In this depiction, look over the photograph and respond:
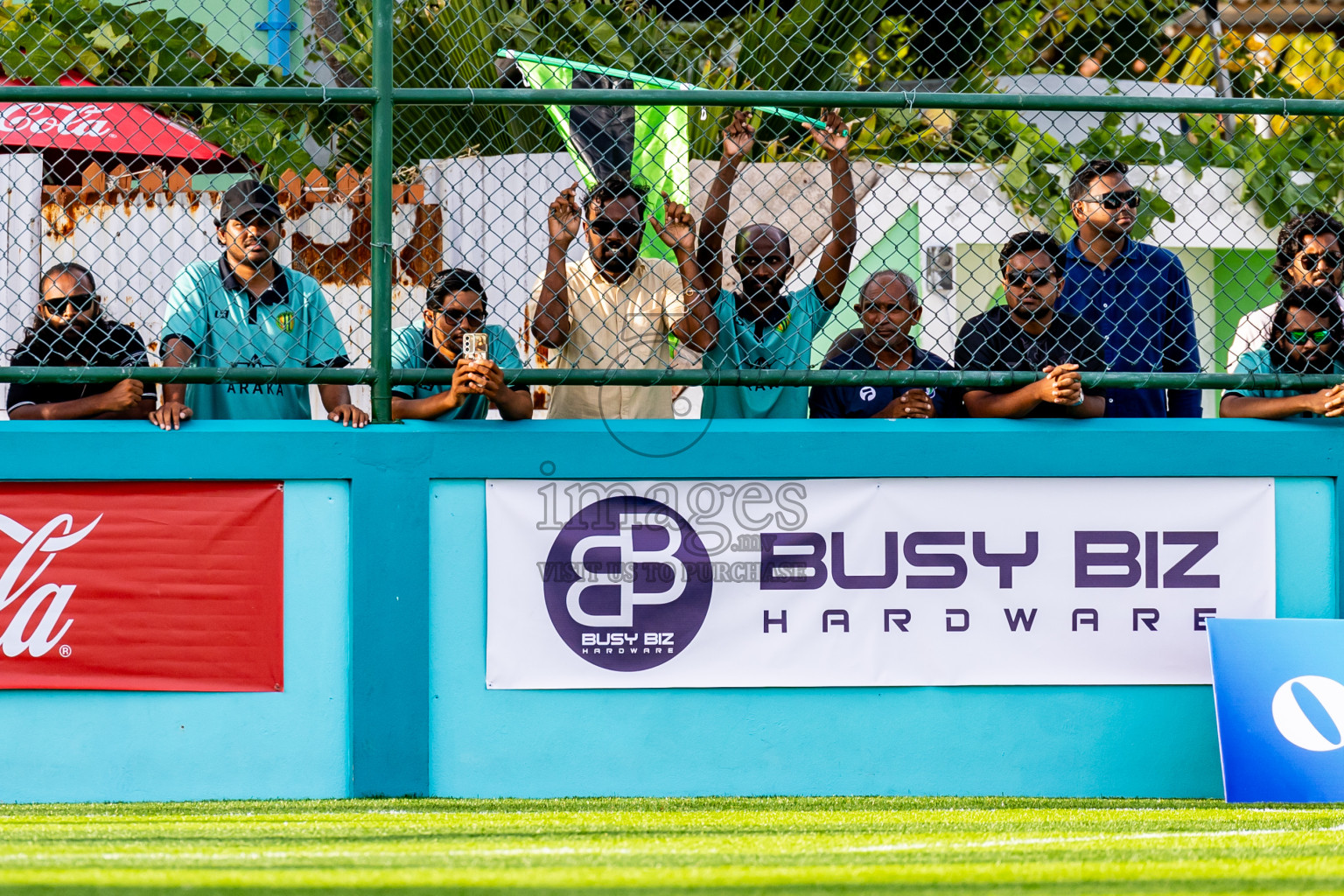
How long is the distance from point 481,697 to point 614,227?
1.61m

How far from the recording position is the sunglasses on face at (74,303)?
4621mm

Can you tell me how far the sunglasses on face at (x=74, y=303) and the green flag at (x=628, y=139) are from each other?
174cm

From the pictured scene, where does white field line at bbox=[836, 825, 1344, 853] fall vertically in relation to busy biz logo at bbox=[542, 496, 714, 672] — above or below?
below

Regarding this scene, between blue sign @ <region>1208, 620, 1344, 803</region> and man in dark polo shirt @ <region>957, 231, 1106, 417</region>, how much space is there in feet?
2.92

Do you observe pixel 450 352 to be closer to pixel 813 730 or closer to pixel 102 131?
pixel 813 730

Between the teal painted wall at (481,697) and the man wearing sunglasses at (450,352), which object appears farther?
the man wearing sunglasses at (450,352)

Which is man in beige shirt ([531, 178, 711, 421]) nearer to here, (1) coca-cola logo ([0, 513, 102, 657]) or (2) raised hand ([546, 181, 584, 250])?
(2) raised hand ([546, 181, 584, 250])

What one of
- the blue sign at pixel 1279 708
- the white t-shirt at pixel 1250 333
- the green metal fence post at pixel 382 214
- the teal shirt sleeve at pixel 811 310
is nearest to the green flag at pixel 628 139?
the teal shirt sleeve at pixel 811 310

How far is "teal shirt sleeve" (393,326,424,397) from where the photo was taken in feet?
15.3

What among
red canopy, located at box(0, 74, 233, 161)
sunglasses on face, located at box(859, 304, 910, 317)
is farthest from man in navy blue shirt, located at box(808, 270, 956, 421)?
red canopy, located at box(0, 74, 233, 161)

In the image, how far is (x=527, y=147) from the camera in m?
7.71

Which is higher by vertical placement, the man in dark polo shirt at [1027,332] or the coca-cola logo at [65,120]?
the coca-cola logo at [65,120]

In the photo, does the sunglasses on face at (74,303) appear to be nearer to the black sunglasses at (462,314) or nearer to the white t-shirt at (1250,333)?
the black sunglasses at (462,314)

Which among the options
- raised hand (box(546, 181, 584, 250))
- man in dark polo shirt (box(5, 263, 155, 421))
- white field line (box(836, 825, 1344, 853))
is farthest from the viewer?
raised hand (box(546, 181, 584, 250))
